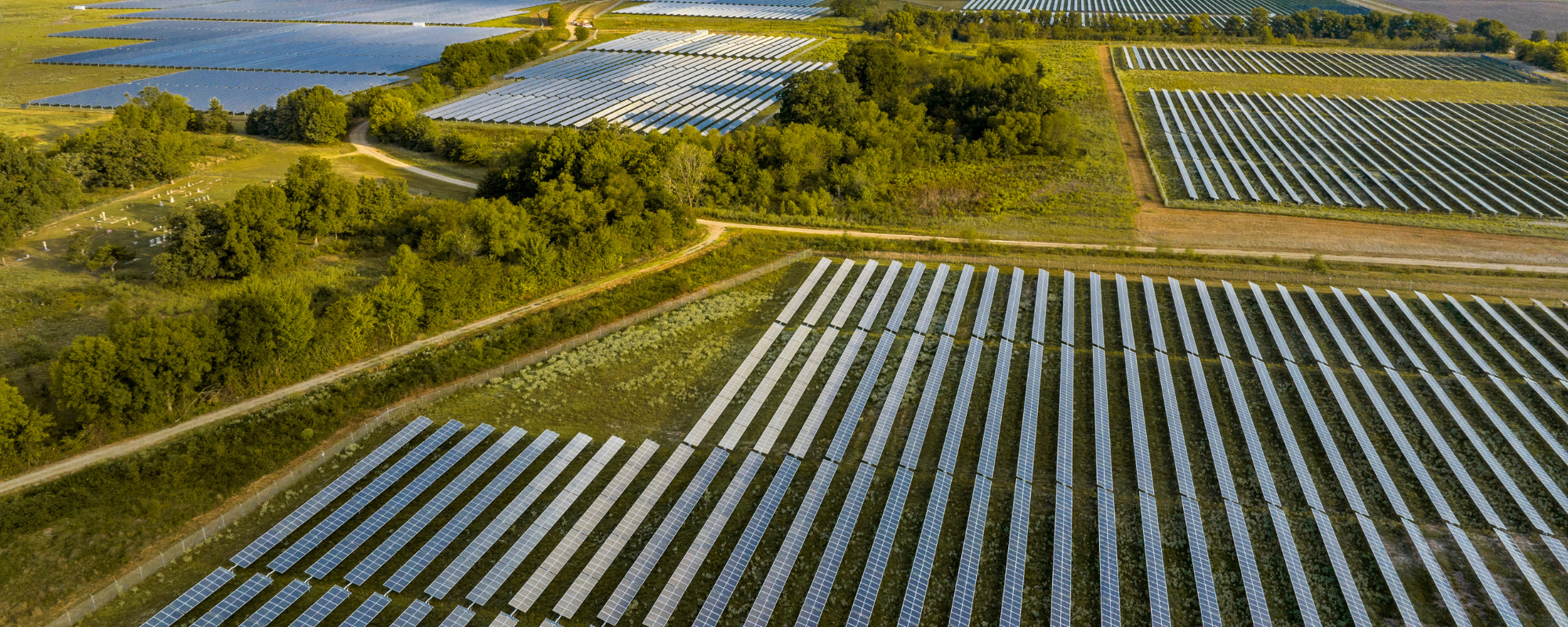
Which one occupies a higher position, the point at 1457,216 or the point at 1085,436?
the point at 1457,216

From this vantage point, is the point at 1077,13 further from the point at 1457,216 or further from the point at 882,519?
the point at 882,519

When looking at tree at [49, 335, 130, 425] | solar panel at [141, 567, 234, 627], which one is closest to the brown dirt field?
solar panel at [141, 567, 234, 627]

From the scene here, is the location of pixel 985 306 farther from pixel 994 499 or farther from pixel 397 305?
pixel 397 305

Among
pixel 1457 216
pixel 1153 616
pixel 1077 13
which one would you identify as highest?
pixel 1077 13

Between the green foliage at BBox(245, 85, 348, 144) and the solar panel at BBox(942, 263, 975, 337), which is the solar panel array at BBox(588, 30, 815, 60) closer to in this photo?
the green foliage at BBox(245, 85, 348, 144)

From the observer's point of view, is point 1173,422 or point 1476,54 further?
point 1476,54

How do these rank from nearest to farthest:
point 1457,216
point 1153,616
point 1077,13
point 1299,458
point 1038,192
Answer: point 1153,616 < point 1299,458 < point 1457,216 < point 1038,192 < point 1077,13

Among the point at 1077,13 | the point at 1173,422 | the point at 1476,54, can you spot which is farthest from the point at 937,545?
the point at 1077,13

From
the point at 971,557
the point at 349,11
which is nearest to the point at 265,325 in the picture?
the point at 971,557
